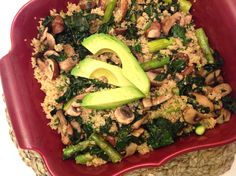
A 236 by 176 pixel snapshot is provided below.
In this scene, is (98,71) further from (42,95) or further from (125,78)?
(42,95)

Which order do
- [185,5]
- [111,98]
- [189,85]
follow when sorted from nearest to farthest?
[111,98]
[189,85]
[185,5]

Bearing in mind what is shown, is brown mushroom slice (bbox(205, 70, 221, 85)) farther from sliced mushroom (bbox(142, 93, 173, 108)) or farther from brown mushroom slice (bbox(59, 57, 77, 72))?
brown mushroom slice (bbox(59, 57, 77, 72))

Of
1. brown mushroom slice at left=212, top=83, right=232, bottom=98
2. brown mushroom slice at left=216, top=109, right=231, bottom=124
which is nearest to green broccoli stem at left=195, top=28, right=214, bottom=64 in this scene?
brown mushroom slice at left=212, top=83, right=232, bottom=98

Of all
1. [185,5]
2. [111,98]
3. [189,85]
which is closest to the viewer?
[111,98]

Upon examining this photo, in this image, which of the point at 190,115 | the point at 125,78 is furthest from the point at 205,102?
the point at 125,78

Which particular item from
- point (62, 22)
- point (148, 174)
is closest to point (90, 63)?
point (62, 22)

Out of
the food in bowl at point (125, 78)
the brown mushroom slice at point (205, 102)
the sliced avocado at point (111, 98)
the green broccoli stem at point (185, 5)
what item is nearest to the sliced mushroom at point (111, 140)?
the food in bowl at point (125, 78)

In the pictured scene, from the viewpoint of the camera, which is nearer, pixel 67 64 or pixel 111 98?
pixel 111 98

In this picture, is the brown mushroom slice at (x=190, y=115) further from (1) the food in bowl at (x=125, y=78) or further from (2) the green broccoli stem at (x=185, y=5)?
(2) the green broccoli stem at (x=185, y=5)
